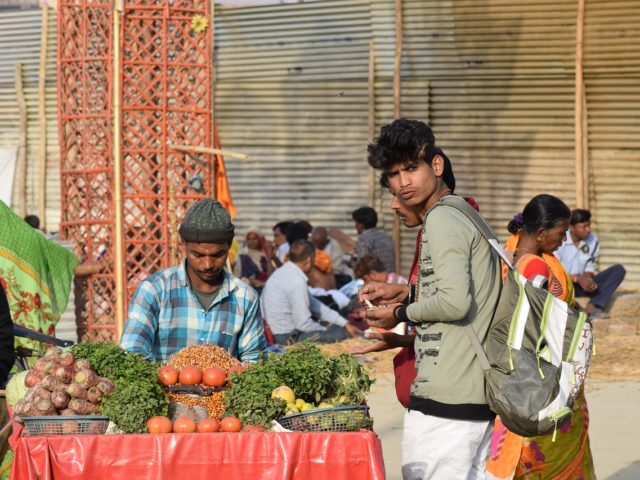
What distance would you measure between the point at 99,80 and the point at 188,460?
301 inches

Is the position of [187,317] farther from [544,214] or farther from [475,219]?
[544,214]

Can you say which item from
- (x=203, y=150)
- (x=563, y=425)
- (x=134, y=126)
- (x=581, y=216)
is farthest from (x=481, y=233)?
(x=581, y=216)

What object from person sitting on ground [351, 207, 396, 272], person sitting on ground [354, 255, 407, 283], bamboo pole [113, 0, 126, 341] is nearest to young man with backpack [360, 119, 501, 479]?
bamboo pole [113, 0, 126, 341]

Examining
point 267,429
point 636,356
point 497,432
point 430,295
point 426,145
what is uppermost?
point 426,145

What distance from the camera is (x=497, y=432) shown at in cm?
580

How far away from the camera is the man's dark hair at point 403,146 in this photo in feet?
14.0

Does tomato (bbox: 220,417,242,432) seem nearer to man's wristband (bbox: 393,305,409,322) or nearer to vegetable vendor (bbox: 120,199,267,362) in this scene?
man's wristband (bbox: 393,305,409,322)

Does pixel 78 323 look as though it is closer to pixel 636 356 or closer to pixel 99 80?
pixel 99 80

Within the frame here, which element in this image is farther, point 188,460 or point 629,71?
point 629,71

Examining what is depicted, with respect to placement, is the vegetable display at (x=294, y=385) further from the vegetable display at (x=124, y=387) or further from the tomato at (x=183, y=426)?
the vegetable display at (x=124, y=387)

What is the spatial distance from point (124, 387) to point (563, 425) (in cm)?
260

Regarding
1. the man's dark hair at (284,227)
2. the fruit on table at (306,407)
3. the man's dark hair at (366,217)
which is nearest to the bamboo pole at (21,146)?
the man's dark hair at (284,227)

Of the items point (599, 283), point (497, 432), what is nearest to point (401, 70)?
point (599, 283)

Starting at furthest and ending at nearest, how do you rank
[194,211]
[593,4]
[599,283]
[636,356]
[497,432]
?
1. [593,4]
2. [599,283]
3. [636,356]
4. [497,432]
5. [194,211]
